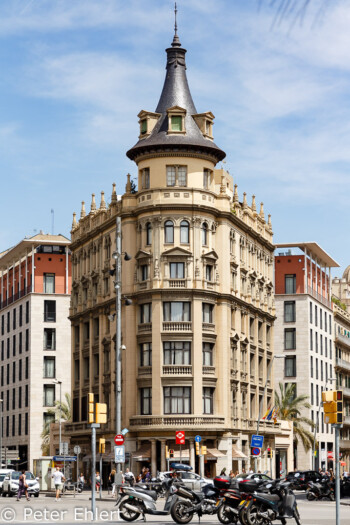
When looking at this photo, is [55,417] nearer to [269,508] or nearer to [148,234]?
[148,234]

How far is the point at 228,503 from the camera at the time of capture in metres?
32.5

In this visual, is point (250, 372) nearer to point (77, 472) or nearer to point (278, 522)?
point (77, 472)

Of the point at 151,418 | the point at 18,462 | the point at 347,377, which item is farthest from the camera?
the point at 347,377

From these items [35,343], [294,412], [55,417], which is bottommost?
[55,417]

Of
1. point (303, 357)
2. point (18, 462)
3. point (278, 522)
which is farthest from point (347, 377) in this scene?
point (278, 522)

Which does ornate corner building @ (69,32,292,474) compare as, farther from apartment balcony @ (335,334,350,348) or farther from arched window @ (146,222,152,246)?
apartment balcony @ (335,334,350,348)

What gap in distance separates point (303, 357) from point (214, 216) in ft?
121

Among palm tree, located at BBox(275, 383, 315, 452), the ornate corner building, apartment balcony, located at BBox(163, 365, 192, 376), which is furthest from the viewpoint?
palm tree, located at BBox(275, 383, 315, 452)

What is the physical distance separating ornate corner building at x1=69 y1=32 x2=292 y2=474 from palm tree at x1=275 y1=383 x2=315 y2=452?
1772 cm

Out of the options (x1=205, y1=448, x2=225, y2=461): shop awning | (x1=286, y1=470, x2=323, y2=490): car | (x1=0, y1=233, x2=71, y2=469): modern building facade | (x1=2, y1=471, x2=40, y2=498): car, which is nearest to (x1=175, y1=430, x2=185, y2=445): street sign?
(x1=205, y1=448, x2=225, y2=461): shop awning

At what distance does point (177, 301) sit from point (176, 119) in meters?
14.0

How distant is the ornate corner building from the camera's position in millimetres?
73312

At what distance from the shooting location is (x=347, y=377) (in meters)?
130

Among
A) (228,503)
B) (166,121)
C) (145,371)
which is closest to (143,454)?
(145,371)
